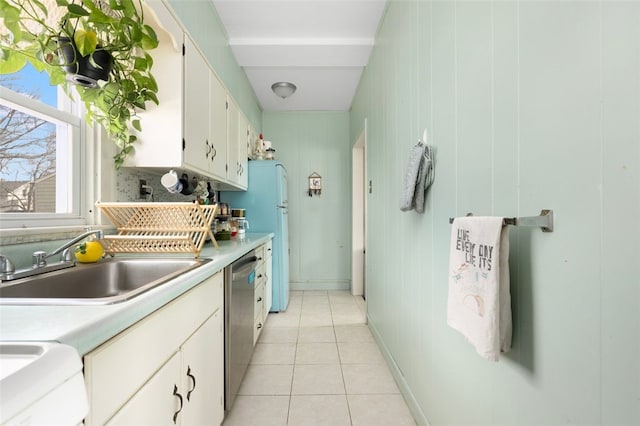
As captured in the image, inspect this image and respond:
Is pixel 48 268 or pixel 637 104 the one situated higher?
pixel 637 104

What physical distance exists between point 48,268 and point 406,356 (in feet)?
5.79

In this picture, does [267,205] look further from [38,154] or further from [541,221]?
[541,221]

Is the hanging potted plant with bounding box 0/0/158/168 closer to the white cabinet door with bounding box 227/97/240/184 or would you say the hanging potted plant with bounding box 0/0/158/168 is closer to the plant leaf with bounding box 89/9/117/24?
the plant leaf with bounding box 89/9/117/24

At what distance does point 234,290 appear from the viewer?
5.01ft

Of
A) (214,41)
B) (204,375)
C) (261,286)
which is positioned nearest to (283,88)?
(214,41)

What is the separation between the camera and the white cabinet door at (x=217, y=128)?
6.39ft

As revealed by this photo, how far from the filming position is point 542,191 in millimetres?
695

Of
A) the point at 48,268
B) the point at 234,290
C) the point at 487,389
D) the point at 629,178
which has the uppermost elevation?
the point at 629,178

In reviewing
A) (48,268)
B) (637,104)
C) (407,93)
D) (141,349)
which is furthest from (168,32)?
(637,104)

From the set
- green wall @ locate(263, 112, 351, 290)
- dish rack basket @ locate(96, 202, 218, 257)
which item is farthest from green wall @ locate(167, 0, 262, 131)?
dish rack basket @ locate(96, 202, 218, 257)

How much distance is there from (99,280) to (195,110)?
41.2 inches

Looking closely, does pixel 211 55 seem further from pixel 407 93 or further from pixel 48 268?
pixel 48 268

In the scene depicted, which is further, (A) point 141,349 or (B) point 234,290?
(B) point 234,290

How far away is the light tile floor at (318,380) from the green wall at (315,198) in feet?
3.91
